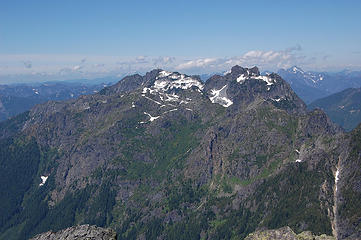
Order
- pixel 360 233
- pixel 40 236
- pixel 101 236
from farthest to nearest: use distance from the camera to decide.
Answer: pixel 360 233, pixel 40 236, pixel 101 236

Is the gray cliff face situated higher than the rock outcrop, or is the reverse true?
the gray cliff face

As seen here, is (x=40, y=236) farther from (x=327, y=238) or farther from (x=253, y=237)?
(x=327, y=238)

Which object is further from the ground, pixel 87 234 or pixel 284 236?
pixel 87 234

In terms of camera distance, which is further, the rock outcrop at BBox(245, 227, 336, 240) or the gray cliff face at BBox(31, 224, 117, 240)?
the rock outcrop at BBox(245, 227, 336, 240)

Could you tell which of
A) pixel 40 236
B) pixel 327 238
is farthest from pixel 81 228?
pixel 327 238

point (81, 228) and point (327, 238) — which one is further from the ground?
point (81, 228)

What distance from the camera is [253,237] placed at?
70375 millimetres

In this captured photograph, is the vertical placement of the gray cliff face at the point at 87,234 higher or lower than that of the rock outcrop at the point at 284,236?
higher

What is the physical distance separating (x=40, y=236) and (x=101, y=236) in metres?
19.2

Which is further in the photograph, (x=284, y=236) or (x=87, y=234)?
(x=284, y=236)

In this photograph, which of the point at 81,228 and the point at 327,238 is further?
the point at 327,238

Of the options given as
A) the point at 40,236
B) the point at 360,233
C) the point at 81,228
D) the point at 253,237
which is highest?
the point at 81,228

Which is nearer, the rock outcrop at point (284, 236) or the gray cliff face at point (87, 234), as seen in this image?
the gray cliff face at point (87, 234)

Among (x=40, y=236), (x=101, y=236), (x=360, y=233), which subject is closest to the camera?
(x=101, y=236)
